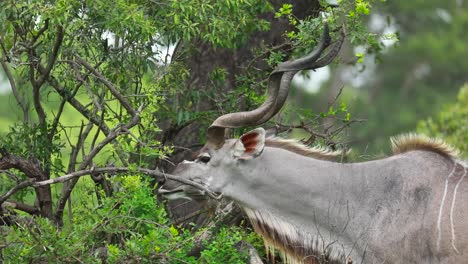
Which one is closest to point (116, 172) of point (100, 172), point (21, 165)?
point (100, 172)

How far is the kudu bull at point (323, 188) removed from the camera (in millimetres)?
5770

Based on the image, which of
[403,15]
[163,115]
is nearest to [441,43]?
[403,15]

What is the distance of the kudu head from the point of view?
19.4 ft

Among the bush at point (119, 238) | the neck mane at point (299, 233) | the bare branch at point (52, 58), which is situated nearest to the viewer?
the bush at point (119, 238)

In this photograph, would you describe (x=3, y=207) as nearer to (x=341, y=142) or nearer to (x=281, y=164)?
(x=281, y=164)

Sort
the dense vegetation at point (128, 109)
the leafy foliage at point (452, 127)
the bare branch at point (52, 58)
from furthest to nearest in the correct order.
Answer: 1. the leafy foliage at point (452, 127)
2. the bare branch at point (52, 58)
3. the dense vegetation at point (128, 109)

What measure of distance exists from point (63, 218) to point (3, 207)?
894 mm

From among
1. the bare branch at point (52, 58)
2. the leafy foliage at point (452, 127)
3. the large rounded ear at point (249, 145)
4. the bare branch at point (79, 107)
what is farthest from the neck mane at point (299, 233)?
the leafy foliage at point (452, 127)

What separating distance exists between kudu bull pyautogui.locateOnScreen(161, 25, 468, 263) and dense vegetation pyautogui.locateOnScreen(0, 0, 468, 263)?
18 cm

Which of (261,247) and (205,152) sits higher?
(205,152)

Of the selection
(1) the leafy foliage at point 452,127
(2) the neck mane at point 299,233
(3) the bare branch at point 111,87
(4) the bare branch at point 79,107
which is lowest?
(1) the leafy foliage at point 452,127

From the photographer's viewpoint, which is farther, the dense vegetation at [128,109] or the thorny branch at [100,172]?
the thorny branch at [100,172]

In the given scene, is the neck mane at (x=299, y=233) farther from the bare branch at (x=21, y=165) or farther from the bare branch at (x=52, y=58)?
the bare branch at (x=52, y=58)

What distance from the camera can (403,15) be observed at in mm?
28875
